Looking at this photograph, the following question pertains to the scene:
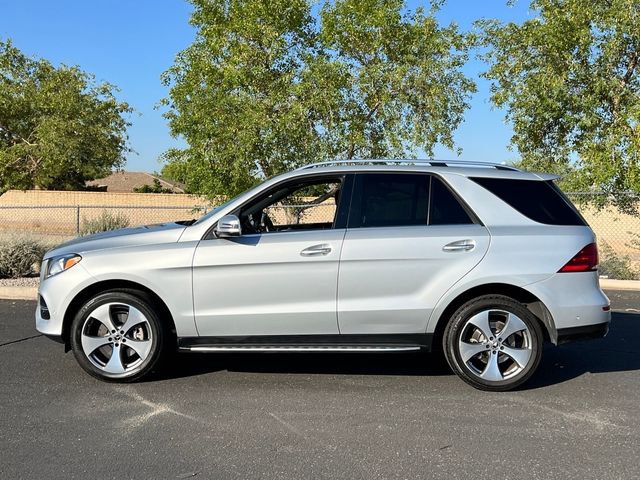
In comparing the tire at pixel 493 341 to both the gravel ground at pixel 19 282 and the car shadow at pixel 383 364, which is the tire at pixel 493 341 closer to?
the car shadow at pixel 383 364

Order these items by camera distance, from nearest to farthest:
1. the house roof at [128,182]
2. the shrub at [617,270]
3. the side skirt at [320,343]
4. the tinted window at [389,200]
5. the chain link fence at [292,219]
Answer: the side skirt at [320,343]
the tinted window at [389,200]
the shrub at [617,270]
the chain link fence at [292,219]
the house roof at [128,182]

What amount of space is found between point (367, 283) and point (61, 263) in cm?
257

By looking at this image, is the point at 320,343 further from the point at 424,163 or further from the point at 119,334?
the point at 424,163

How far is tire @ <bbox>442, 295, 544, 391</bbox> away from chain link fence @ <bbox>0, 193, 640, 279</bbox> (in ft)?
7.29

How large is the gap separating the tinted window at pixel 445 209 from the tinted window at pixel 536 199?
27 centimetres

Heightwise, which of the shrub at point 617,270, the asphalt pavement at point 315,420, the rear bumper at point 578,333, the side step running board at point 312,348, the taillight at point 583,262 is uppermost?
the taillight at point 583,262

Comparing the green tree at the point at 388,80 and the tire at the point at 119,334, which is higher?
the green tree at the point at 388,80

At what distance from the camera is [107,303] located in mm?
5176

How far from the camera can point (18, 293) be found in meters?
9.73

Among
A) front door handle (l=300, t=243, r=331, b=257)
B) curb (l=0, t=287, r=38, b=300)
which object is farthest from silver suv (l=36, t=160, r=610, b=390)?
curb (l=0, t=287, r=38, b=300)

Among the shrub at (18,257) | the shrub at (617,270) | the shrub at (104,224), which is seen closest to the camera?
the shrub at (18,257)

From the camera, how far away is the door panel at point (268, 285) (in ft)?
16.6

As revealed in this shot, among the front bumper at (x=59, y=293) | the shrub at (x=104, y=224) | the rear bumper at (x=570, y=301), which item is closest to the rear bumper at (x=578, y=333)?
the rear bumper at (x=570, y=301)

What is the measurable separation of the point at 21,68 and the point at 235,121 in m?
19.4
